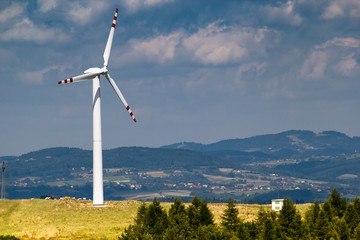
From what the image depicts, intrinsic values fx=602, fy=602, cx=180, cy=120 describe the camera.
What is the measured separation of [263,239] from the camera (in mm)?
102188

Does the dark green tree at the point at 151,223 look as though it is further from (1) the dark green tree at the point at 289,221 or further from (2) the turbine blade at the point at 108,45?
(2) the turbine blade at the point at 108,45

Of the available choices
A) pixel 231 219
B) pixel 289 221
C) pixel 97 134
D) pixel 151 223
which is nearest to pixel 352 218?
pixel 289 221

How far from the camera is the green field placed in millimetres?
130000

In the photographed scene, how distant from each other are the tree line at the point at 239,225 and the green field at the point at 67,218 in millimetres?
16550

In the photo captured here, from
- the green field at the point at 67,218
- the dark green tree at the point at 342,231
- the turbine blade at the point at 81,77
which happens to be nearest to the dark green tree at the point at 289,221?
the dark green tree at the point at 342,231

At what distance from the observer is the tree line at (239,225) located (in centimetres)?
10356

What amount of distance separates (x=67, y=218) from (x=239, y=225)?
182ft

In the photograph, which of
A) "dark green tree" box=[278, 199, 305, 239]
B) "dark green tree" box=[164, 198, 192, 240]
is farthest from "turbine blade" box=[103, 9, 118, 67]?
"dark green tree" box=[278, 199, 305, 239]

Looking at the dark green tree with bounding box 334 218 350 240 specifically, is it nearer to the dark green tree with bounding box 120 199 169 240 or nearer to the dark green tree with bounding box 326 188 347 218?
the dark green tree with bounding box 326 188 347 218

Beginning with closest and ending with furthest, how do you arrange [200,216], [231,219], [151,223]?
[151,223], [231,219], [200,216]

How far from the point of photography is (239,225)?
110500mm

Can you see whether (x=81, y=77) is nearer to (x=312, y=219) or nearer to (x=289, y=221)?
(x=289, y=221)

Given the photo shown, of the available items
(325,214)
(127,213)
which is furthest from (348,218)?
(127,213)

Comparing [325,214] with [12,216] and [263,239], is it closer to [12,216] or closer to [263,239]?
[263,239]
